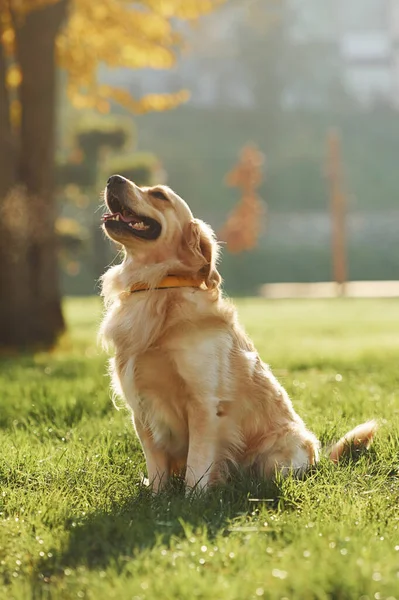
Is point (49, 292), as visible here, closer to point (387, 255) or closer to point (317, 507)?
point (317, 507)

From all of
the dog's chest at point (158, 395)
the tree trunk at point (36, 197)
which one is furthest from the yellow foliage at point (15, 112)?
the dog's chest at point (158, 395)

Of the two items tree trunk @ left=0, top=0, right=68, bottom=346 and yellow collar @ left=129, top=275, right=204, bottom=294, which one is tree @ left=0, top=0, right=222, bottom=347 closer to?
tree trunk @ left=0, top=0, right=68, bottom=346

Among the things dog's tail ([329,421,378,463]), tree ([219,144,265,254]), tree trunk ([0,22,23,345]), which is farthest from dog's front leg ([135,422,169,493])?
tree ([219,144,265,254])

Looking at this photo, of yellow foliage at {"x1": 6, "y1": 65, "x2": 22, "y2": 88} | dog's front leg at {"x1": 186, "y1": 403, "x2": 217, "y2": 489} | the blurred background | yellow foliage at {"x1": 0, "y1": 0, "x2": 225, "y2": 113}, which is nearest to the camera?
dog's front leg at {"x1": 186, "y1": 403, "x2": 217, "y2": 489}

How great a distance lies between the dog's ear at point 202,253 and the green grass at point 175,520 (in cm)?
83

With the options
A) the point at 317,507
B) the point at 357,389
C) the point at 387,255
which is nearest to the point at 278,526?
the point at 317,507

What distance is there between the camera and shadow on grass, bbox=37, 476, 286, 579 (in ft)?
8.04

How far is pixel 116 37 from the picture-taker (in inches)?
404

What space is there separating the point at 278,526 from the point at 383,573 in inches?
20.9

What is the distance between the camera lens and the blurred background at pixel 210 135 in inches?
367

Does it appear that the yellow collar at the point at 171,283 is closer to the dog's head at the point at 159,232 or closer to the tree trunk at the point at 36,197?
the dog's head at the point at 159,232

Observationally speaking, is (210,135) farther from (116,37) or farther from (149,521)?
(149,521)

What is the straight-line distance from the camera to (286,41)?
208ft

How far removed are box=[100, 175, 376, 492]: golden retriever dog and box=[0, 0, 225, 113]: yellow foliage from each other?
21.5 feet
